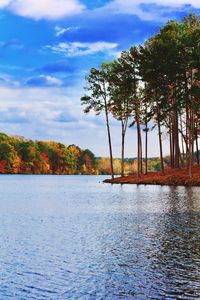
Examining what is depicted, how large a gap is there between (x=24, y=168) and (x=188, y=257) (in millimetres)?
184584

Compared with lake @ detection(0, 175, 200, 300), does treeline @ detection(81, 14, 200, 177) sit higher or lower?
higher

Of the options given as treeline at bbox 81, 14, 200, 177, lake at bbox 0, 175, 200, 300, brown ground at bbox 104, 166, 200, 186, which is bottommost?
lake at bbox 0, 175, 200, 300

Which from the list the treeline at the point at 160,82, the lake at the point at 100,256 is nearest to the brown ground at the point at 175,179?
the treeline at the point at 160,82

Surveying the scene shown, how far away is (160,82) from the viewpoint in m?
64.1

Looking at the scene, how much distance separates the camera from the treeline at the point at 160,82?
6016cm

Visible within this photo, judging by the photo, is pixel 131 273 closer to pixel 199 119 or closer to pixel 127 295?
pixel 127 295

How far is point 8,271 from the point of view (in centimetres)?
1508

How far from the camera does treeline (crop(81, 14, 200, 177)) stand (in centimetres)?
6016

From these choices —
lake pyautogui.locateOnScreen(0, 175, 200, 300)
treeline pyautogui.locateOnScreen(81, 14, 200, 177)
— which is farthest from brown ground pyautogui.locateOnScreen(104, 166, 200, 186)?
lake pyautogui.locateOnScreen(0, 175, 200, 300)

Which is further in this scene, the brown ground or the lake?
the brown ground

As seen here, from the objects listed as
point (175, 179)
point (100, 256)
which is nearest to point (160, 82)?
point (175, 179)

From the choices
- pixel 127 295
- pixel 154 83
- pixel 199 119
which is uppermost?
pixel 154 83

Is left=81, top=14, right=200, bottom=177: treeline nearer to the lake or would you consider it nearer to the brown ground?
the brown ground

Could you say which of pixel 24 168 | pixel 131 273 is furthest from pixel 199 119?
pixel 24 168
